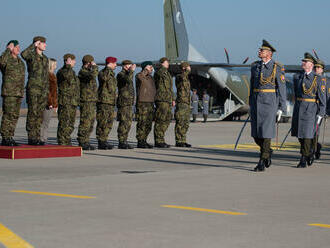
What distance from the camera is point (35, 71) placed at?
11.4m

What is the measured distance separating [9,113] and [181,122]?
4.56 metres

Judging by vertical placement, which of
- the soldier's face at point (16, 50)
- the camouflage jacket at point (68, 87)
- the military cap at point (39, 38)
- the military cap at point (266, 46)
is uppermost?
the military cap at point (39, 38)

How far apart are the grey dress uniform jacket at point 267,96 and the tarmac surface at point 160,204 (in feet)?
→ 2.04

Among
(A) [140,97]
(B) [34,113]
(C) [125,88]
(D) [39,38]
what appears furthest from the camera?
(A) [140,97]

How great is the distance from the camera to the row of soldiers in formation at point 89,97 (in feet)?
36.9

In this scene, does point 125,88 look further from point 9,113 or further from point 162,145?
point 9,113

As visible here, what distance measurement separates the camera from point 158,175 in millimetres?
8828

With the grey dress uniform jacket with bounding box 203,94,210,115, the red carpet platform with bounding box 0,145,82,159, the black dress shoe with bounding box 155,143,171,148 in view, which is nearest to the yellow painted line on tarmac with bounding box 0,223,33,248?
the red carpet platform with bounding box 0,145,82,159

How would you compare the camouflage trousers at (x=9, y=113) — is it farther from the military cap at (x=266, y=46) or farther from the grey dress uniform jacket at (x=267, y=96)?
the military cap at (x=266, y=46)

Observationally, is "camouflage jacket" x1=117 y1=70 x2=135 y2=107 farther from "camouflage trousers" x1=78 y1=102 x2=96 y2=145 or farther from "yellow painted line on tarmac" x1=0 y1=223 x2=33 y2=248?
"yellow painted line on tarmac" x1=0 y1=223 x2=33 y2=248

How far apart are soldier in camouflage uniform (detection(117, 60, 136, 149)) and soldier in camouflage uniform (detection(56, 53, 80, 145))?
4.18 feet

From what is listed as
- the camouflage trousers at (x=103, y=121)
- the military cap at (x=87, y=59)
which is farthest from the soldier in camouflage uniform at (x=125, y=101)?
the military cap at (x=87, y=59)

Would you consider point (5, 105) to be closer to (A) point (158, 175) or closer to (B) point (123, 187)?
(A) point (158, 175)

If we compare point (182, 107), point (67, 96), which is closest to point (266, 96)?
point (67, 96)
